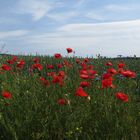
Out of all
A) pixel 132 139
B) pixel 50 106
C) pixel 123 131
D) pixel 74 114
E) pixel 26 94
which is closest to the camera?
pixel 132 139

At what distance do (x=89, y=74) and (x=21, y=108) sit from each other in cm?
112

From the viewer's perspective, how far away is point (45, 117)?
237 inches

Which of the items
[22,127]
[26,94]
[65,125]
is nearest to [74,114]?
[65,125]

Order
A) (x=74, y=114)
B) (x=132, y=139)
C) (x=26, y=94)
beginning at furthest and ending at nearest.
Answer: (x=26, y=94)
(x=74, y=114)
(x=132, y=139)

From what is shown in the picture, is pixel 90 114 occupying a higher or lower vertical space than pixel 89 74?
lower

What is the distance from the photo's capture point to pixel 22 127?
570cm

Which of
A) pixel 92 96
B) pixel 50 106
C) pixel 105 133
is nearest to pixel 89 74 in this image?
pixel 92 96

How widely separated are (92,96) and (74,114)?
877 millimetres

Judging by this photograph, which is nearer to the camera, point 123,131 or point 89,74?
point 123,131

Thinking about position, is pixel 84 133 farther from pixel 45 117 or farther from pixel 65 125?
pixel 45 117

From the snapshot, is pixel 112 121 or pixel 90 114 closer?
pixel 112 121

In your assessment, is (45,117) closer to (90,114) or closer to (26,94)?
(90,114)

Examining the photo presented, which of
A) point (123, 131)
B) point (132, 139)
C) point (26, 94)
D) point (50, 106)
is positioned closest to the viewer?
point (132, 139)

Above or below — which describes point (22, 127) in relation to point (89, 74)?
below
